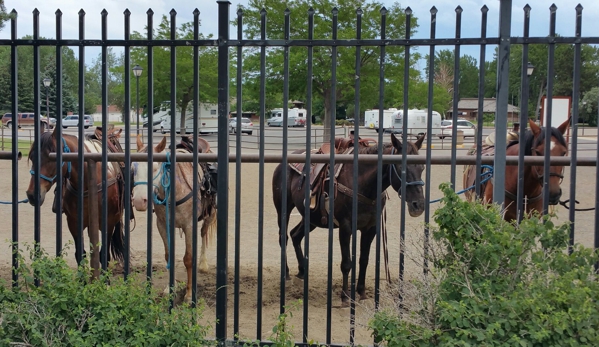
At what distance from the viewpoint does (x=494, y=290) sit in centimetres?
333

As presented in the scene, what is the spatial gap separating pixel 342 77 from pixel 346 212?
19645 mm

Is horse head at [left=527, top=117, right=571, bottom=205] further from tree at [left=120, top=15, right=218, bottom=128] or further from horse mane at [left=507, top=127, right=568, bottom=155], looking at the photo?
tree at [left=120, top=15, right=218, bottom=128]

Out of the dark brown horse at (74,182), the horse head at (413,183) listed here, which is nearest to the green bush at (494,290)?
the horse head at (413,183)

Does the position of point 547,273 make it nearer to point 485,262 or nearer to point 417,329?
point 485,262

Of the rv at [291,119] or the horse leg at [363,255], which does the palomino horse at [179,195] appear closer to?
the horse leg at [363,255]

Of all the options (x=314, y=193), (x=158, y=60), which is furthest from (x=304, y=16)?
(x=314, y=193)

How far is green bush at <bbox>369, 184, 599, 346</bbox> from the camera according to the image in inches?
122

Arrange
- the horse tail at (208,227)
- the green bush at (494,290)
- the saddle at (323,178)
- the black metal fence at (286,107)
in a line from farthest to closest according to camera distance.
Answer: the horse tail at (208,227), the saddle at (323,178), the black metal fence at (286,107), the green bush at (494,290)

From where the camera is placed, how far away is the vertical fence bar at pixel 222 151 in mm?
4340

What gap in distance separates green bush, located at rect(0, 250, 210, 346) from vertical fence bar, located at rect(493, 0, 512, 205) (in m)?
2.20

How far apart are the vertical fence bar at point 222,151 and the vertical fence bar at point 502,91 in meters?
1.85

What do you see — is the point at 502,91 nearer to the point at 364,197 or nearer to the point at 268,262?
the point at 364,197

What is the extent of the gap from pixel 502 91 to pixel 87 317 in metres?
3.10

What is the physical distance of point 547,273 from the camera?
3.41m
